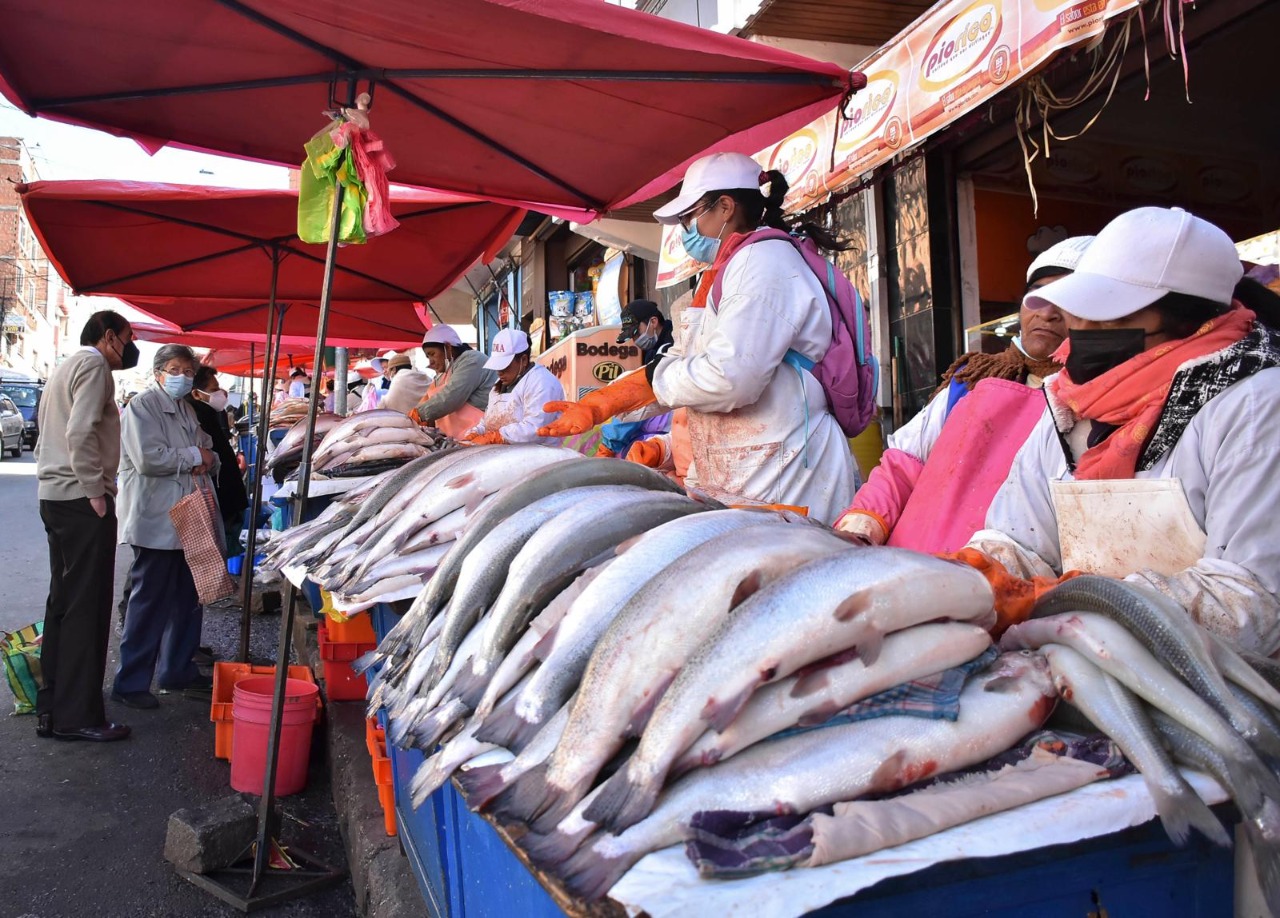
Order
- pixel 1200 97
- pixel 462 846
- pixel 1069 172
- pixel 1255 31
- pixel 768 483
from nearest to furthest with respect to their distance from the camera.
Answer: pixel 462 846 < pixel 768 483 < pixel 1255 31 < pixel 1200 97 < pixel 1069 172

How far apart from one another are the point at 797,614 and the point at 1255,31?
6.89 metres

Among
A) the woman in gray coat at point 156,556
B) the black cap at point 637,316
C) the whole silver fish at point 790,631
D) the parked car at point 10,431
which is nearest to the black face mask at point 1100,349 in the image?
the whole silver fish at point 790,631

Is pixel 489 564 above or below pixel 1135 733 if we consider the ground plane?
above

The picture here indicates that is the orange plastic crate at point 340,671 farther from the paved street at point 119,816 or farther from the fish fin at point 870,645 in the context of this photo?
the fish fin at point 870,645

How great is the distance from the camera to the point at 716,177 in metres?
3.32

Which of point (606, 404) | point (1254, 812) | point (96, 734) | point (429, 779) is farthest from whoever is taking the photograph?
point (96, 734)

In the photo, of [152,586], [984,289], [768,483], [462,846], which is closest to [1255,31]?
[984,289]

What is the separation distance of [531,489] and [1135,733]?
4.63 feet

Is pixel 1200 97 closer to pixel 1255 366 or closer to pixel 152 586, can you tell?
pixel 1255 366

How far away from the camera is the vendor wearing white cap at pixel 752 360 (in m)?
3.01

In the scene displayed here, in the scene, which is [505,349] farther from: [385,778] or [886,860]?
[886,860]

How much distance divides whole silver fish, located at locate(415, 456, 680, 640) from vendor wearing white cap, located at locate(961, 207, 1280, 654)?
0.83 meters

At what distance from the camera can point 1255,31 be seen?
5988 millimetres

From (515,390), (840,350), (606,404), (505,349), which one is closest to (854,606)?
(840,350)
